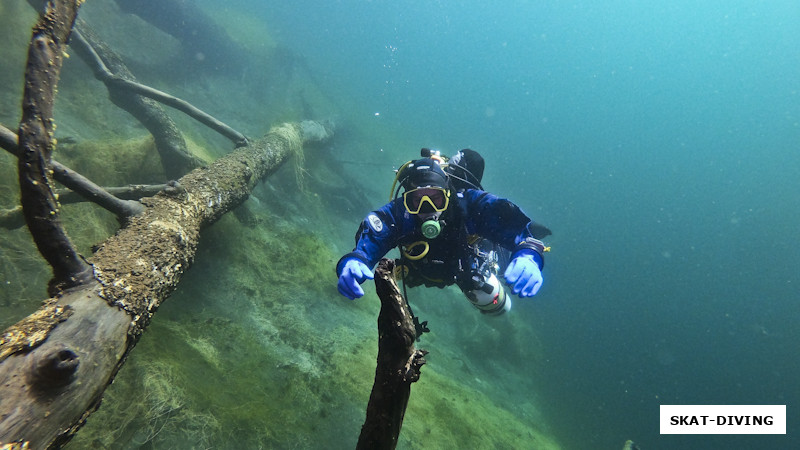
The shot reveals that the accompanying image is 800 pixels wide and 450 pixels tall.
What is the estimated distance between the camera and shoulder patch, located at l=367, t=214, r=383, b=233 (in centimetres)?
375

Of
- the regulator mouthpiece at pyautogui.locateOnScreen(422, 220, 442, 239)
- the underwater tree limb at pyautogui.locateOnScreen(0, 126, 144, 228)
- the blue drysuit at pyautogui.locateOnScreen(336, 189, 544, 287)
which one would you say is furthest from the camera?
the blue drysuit at pyautogui.locateOnScreen(336, 189, 544, 287)

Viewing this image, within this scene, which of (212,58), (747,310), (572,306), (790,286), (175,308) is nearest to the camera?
(175,308)

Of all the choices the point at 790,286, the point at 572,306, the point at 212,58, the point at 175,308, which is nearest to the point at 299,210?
the point at 175,308

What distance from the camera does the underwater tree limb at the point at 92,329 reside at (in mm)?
1261

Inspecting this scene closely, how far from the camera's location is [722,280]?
2078 inches

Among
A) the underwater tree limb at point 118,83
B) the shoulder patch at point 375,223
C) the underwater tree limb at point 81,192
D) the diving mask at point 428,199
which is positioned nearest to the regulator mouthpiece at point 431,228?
the diving mask at point 428,199

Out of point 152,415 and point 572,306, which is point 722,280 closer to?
point 572,306

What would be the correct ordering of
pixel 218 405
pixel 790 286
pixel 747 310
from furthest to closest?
pixel 747 310, pixel 790 286, pixel 218 405

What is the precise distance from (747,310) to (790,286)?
6.77 metres

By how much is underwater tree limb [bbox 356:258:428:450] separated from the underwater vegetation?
269 centimetres

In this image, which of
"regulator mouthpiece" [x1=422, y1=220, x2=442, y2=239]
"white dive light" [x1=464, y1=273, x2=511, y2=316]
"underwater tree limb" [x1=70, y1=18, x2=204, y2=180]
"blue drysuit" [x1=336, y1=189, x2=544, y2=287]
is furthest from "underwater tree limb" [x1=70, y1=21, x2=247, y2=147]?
"white dive light" [x1=464, y1=273, x2=511, y2=316]

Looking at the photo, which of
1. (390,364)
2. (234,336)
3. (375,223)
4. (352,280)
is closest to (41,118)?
(390,364)

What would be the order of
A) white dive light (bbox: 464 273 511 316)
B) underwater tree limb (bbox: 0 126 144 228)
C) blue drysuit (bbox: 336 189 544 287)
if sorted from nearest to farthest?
underwater tree limb (bbox: 0 126 144 228), blue drysuit (bbox: 336 189 544 287), white dive light (bbox: 464 273 511 316)

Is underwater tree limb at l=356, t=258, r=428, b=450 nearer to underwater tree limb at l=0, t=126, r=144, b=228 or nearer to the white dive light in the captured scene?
underwater tree limb at l=0, t=126, r=144, b=228
